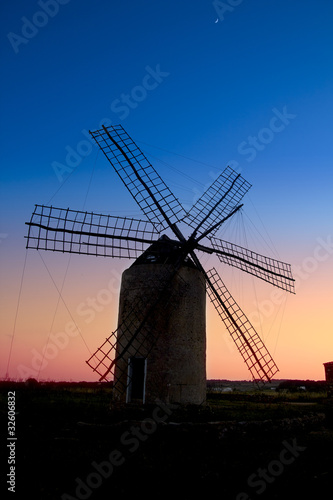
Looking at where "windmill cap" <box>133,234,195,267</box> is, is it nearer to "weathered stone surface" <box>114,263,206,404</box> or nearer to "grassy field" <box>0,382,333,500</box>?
"weathered stone surface" <box>114,263,206,404</box>

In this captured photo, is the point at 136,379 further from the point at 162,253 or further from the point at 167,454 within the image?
the point at 167,454

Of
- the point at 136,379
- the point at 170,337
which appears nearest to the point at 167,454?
the point at 170,337

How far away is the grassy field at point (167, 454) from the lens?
5.38m

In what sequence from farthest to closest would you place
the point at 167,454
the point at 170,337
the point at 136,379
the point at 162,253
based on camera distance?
the point at 162,253, the point at 136,379, the point at 170,337, the point at 167,454

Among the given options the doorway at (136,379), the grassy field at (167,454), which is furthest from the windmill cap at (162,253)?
the grassy field at (167,454)

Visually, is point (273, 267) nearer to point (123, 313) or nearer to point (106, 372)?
point (123, 313)

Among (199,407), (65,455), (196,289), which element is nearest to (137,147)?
(196,289)

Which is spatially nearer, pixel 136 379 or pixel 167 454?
pixel 167 454

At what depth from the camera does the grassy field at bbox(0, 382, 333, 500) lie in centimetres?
538

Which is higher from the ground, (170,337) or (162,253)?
(162,253)

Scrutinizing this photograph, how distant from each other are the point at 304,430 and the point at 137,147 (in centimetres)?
1073

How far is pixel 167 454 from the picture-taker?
7.06 m

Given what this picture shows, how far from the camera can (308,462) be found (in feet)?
22.3

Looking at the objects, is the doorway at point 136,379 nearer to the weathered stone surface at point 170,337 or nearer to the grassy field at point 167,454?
the weathered stone surface at point 170,337
